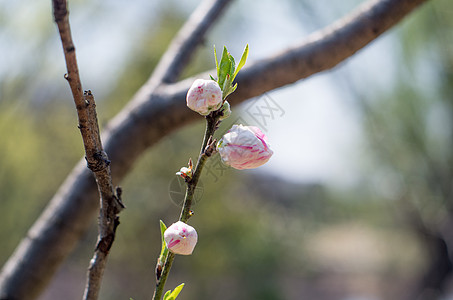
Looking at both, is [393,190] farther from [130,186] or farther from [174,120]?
[174,120]

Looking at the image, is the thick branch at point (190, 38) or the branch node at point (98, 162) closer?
the branch node at point (98, 162)

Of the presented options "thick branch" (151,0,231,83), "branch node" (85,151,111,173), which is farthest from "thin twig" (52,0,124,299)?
"thick branch" (151,0,231,83)

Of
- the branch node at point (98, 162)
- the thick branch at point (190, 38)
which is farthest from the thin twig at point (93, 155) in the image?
the thick branch at point (190, 38)

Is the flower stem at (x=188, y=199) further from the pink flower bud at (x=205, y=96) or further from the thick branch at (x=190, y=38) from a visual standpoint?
the thick branch at (x=190, y=38)

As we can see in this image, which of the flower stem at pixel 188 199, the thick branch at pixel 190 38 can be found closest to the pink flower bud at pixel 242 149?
the flower stem at pixel 188 199

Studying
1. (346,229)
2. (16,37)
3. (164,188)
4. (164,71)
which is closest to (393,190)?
(164,188)

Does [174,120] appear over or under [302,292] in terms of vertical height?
under

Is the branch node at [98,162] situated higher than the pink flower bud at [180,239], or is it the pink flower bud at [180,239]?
the branch node at [98,162]

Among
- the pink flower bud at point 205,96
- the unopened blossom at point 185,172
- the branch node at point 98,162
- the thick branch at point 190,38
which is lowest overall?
the unopened blossom at point 185,172
